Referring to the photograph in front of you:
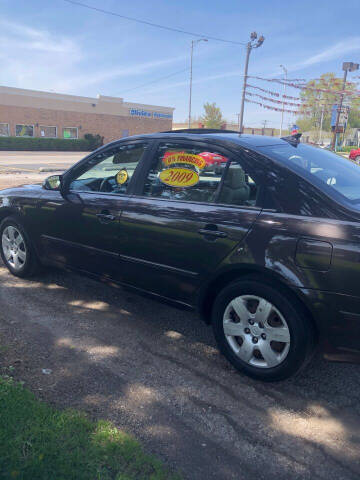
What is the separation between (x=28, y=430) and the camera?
2.32 meters

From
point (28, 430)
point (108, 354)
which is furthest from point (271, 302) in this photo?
point (28, 430)

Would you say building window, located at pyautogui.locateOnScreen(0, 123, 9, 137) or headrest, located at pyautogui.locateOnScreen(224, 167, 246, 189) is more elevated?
building window, located at pyautogui.locateOnScreen(0, 123, 9, 137)

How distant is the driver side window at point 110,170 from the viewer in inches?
146

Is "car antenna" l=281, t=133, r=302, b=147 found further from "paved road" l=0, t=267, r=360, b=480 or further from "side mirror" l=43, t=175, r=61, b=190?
"side mirror" l=43, t=175, r=61, b=190

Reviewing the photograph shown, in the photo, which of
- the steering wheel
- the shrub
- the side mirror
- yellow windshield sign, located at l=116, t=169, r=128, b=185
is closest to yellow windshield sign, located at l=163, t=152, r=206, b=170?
yellow windshield sign, located at l=116, t=169, r=128, b=185

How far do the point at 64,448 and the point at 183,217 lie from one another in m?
1.74

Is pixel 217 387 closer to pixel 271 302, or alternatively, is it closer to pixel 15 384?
pixel 271 302

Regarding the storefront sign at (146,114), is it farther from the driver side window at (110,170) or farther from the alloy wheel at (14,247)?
the driver side window at (110,170)

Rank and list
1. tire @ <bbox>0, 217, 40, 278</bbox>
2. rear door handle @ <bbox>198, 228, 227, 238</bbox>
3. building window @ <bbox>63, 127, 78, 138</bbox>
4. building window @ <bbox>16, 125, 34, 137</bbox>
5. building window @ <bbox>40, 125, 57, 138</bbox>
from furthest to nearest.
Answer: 1. building window @ <bbox>63, 127, 78, 138</bbox>
2. building window @ <bbox>40, 125, 57, 138</bbox>
3. building window @ <bbox>16, 125, 34, 137</bbox>
4. tire @ <bbox>0, 217, 40, 278</bbox>
5. rear door handle @ <bbox>198, 228, 227, 238</bbox>

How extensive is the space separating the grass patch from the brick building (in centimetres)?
4320

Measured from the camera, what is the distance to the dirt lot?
228cm

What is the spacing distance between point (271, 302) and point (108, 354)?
1.40 meters

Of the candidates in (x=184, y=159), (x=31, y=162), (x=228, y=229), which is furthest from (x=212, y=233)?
(x=31, y=162)

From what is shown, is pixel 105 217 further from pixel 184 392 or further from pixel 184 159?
pixel 184 392
